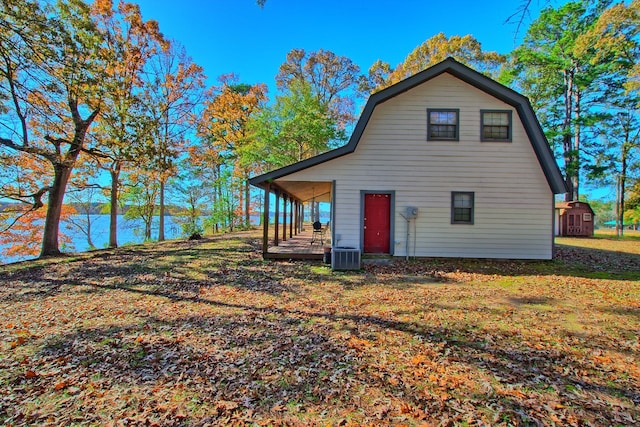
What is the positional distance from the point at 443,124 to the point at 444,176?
1.70 metres

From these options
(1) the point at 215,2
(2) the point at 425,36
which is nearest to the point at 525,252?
(1) the point at 215,2

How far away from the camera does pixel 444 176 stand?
968 centimetres

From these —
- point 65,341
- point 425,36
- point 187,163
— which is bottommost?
point 65,341

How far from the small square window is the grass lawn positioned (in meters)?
2.98

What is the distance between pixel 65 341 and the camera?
4.00 metres

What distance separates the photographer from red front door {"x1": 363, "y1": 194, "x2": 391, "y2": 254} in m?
9.87

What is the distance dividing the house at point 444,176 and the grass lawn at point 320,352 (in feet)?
8.79

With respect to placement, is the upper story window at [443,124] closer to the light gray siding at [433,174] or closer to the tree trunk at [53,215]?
the light gray siding at [433,174]

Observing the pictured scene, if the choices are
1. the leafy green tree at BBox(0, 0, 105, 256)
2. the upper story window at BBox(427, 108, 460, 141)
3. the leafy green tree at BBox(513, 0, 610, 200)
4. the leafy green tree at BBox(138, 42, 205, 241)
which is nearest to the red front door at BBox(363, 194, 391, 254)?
the upper story window at BBox(427, 108, 460, 141)

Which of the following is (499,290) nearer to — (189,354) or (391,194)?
(391,194)

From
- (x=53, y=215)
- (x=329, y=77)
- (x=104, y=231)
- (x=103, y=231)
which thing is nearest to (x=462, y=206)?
(x=53, y=215)

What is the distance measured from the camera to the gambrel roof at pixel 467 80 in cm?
925

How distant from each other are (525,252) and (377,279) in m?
5.71

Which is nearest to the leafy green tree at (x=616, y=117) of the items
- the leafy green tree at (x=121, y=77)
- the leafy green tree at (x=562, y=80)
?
the leafy green tree at (x=562, y=80)
